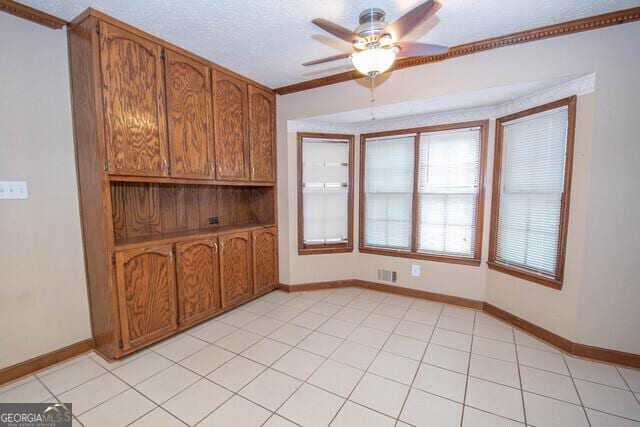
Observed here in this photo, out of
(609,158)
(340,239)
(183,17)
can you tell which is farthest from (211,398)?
(609,158)

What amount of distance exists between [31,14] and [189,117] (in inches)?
44.2

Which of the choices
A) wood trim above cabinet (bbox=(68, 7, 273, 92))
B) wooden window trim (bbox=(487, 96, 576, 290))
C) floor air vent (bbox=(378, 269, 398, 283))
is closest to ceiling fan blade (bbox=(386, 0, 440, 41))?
wooden window trim (bbox=(487, 96, 576, 290))

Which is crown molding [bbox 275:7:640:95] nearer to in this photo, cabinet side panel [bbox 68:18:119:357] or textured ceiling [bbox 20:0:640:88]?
textured ceiling [bbox 20:0:640:88]

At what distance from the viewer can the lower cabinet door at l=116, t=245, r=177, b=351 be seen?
2088mm

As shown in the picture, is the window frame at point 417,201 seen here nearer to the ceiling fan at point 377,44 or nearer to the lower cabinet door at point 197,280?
the ceiling fan at point 377,44

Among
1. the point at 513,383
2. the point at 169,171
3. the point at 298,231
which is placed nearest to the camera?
the point at 513,383

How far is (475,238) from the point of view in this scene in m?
3.04

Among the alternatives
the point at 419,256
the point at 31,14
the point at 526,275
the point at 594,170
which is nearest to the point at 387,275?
the point at 419,256

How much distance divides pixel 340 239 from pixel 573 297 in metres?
2.34

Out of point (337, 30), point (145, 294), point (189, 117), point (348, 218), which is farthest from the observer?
point (348, 218)

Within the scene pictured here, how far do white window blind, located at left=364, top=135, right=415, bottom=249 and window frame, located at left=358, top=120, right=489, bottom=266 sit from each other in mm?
50

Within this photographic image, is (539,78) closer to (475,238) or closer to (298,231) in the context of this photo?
(475,238)

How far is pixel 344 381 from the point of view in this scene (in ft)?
6.33

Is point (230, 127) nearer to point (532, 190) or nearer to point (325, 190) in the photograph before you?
point (325, 190)
